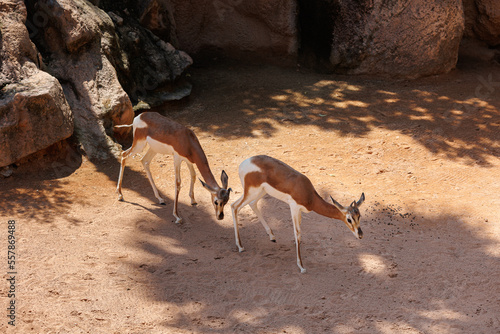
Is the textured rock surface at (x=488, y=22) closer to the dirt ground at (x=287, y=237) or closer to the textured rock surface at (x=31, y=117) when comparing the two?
the dirt ground at (x=287, y=237)

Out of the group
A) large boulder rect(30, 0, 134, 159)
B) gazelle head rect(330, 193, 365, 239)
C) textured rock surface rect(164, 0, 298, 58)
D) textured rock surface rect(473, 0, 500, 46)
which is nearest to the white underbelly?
gazelle head rect(330, 193, 365, 239)

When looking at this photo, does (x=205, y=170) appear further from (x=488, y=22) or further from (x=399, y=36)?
(x=488, y=22)

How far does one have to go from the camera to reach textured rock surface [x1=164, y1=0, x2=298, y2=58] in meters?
13.6

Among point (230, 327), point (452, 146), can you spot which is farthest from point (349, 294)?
point (452, 146)

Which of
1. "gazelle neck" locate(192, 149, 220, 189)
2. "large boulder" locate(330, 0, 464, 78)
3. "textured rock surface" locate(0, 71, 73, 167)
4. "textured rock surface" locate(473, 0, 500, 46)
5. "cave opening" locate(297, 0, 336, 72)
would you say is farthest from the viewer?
"cave opening" locate(297, 0, 336, 72)

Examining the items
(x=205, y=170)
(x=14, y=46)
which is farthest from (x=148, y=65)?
(x=205, y=170)

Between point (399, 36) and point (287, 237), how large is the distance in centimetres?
775

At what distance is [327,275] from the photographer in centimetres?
623

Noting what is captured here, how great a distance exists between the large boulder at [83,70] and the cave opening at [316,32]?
19.6 feet

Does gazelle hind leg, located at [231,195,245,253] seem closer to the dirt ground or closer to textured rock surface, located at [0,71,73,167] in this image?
the dirt ground

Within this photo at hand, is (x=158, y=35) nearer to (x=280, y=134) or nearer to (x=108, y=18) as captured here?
(x=108, y=18)

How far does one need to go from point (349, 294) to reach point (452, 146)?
488 centimetres

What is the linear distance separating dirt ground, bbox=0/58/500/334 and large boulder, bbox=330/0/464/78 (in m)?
1.83

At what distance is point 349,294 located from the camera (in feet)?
19.1
